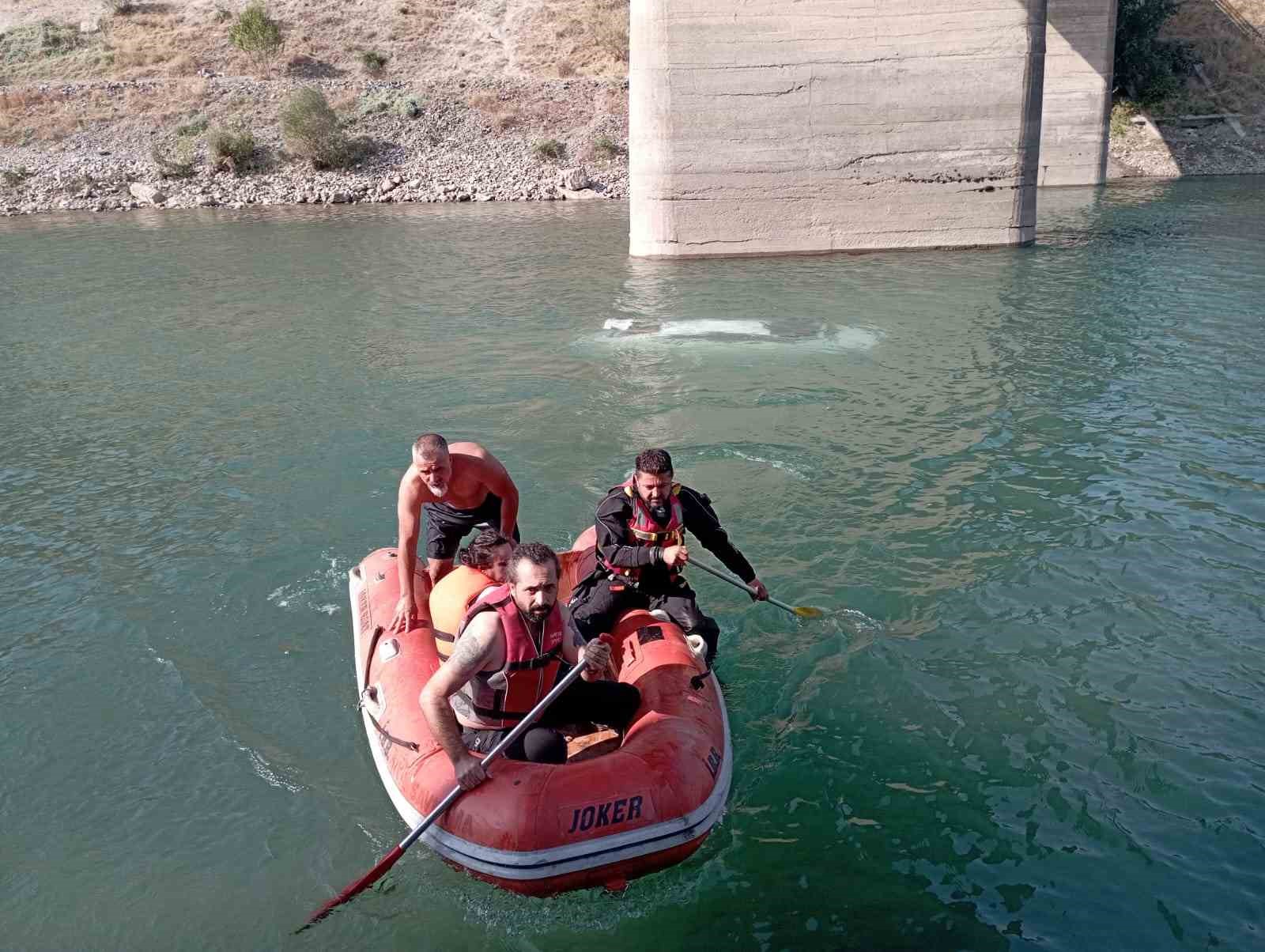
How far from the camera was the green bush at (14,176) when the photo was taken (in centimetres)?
3139

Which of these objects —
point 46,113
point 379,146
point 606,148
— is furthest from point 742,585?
point 46,113

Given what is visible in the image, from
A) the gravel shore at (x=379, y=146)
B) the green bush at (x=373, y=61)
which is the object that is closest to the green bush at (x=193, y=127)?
the gravel shore at (x=379, y=146)

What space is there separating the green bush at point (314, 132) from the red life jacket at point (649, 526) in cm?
3054

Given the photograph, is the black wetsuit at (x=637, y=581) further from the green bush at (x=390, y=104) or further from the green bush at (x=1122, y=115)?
the green bush at (x=1122, y=115)

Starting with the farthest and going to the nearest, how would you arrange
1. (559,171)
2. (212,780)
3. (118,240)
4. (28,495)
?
1. (559,171)
2. (118,240)
3. (28,495)
4. (212,780)

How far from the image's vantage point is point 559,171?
3288 centimetres


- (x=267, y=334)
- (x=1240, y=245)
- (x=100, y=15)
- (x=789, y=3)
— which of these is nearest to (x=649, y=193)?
(x=789, y=3)

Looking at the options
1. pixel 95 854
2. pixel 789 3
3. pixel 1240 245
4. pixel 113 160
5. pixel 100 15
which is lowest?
pixel 95 854

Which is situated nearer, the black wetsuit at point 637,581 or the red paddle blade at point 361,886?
the red paddle blade at point 361,886

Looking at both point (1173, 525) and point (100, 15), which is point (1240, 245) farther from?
point (100, 15)

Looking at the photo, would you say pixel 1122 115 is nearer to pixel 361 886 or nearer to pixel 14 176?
pixel 14 176

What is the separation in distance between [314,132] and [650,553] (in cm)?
3089

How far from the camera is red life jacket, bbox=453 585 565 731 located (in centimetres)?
463

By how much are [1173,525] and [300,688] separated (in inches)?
262
